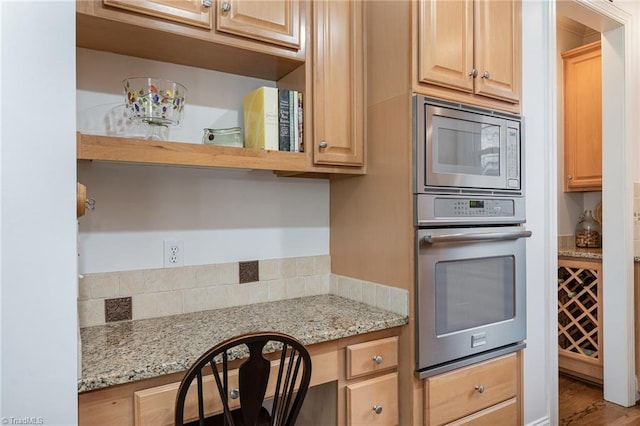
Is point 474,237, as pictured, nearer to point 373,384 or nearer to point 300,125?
point 373,384

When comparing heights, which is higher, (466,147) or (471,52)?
(471,52)

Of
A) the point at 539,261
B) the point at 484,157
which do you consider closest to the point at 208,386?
the point at 484,157

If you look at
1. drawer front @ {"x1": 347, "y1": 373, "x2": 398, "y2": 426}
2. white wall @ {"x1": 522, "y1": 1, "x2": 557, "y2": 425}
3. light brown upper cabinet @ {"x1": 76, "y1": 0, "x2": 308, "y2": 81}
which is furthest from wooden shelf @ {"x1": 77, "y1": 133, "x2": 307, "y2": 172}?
white wall @ {"x1": 522, "y1": 1, "x2": 557, "y2": 425}

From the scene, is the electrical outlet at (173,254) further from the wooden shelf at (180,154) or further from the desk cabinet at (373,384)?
the desk cabinet at (373,384)

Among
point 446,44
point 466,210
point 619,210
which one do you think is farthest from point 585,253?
point 446,44

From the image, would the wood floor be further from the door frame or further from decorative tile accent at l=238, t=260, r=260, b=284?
decorative tile accent at l=238, t=260, r=260, b=284

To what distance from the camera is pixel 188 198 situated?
5.59 feet

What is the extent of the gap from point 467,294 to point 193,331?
113cm

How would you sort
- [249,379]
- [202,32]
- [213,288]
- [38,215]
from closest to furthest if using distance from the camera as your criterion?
1. [38,215]
2. [249,379]
3. [202,32]
4. [213,288]

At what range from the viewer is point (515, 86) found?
1903mm

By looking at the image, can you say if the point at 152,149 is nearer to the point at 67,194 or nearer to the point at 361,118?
the point at 67,194

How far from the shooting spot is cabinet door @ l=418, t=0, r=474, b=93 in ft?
5.23

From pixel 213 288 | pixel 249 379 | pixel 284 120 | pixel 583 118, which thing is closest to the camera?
pixel 249 379

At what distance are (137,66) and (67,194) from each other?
99cm
